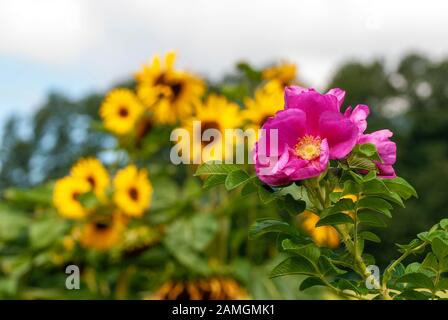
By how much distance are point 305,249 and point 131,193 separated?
5.08ft

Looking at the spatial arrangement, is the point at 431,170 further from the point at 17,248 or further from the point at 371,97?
the point at 17,248

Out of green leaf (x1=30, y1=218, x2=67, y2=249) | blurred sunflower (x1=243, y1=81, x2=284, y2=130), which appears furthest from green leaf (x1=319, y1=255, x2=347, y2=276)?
green leaf (x1=30, y1=218, x2=67, y2=249)

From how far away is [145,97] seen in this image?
206 centimetres

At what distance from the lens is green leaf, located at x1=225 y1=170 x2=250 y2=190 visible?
0.47 meters

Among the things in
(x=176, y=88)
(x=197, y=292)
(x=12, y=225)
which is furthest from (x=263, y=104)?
(x=12, y=225)

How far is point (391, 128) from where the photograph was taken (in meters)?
14.8

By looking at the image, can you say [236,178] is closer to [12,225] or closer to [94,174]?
[94,174]

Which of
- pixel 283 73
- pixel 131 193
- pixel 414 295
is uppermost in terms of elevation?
pixel 283 73

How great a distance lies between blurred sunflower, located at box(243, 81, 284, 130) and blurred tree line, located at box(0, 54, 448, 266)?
336 inches

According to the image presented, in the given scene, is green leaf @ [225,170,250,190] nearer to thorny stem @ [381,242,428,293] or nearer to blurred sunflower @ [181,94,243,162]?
thorny stem @ [381,242,428,293]

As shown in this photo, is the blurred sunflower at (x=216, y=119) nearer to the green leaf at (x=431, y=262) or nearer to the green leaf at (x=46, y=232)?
the green leaf at (x=46, y=232)

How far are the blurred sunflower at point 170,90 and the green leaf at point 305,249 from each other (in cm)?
156

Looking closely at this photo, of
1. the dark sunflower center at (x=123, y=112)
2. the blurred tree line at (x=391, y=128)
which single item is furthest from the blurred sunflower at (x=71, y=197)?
the blurred tree line at (x=391, y=128)

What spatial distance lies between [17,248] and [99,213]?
2.02 ft
